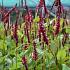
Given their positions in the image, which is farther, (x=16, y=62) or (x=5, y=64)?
(x=5, y=64)

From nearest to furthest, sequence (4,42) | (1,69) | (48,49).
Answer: (48,49)
(1,69)
(4,42)

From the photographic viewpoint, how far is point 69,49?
106 cm

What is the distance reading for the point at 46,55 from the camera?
0.93 metres

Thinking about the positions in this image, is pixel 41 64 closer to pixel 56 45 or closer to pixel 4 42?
pixel 56 45

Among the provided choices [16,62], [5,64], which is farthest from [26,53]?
[5,64]

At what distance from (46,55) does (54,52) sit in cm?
3

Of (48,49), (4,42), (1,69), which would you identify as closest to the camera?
(48,49)

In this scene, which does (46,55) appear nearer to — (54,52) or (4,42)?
(54,52)

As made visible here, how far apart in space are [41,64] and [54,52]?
0.19ft

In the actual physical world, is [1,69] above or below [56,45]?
below

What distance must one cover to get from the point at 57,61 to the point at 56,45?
5 cm

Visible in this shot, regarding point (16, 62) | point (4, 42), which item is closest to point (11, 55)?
point (4, 42)

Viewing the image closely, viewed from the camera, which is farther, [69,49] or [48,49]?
[69,49]

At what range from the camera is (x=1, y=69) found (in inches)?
40.5
